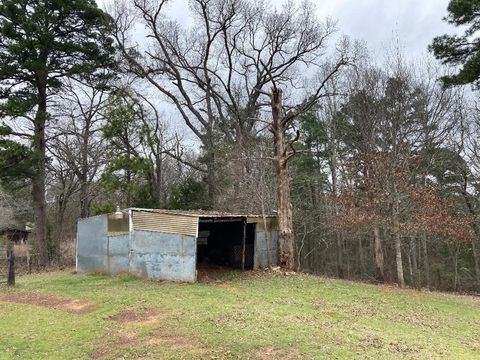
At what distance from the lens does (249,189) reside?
22.9m

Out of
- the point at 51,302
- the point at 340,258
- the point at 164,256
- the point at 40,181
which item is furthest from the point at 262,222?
the point at 40,181

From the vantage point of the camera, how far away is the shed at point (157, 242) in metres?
15.5

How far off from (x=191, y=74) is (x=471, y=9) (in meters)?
19.4

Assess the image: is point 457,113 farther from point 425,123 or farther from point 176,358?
point 176,358

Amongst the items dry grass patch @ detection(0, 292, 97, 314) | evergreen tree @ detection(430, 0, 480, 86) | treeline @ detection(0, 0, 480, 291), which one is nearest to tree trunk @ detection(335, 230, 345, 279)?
treeline @ detection(0, 0, 480, 291)

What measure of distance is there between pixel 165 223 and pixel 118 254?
7.70ft

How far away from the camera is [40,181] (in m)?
22.7

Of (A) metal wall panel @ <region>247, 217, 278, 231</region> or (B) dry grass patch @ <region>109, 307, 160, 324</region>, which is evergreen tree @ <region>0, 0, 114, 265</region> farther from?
(B) dry grass patch @ <region>109, 307, 160, 324</region>

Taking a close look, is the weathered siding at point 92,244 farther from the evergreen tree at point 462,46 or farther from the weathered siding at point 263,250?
the evergreen tree at point 462,46

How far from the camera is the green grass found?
7.26 meters

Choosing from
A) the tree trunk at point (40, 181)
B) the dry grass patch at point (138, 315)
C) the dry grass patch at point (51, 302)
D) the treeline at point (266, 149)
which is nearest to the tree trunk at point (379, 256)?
the treeline at point (266, 149)

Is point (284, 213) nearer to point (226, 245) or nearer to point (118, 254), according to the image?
point (226, 245)

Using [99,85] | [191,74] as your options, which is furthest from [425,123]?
[99,85]

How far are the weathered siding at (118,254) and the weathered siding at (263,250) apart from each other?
18.6ft
